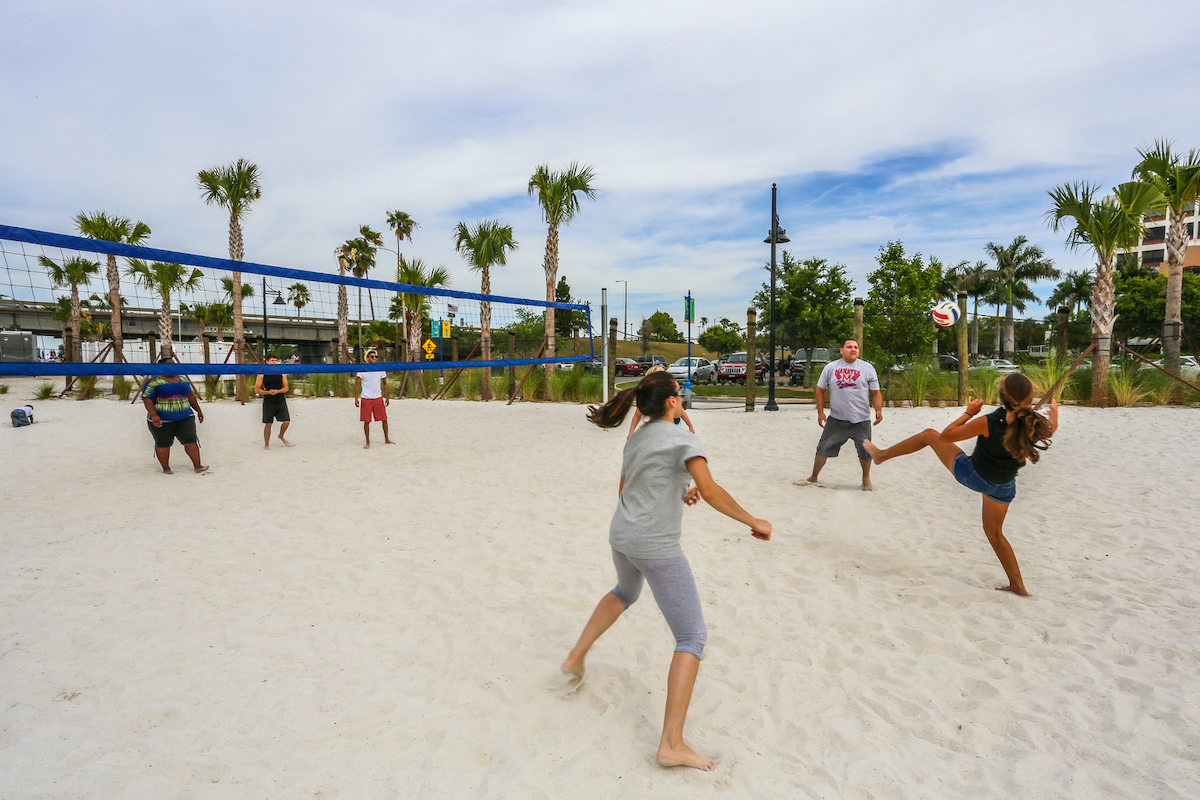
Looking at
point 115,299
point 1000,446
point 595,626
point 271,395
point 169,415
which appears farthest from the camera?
point 115,299

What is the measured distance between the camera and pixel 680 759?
227cm

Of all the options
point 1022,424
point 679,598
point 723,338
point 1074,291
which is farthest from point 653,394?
point 1074,291

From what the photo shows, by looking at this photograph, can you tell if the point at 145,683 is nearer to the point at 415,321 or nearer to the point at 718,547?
the point at 718,547

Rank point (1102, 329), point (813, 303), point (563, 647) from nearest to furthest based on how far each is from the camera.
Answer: point (563, 647) → point (1102, 329) → point (813, 303)

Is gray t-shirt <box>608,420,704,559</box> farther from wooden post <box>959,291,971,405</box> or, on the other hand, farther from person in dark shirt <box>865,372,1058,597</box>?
wooden post <box>959,291,971,405</box>

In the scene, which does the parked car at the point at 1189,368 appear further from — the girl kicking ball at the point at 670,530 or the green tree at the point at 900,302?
the girl kicking ball at the point at 670,530

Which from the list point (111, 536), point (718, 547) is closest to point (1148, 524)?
point (718, 547)

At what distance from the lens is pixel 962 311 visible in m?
11.3

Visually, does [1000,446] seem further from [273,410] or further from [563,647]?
[273,410]

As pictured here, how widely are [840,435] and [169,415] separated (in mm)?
7535

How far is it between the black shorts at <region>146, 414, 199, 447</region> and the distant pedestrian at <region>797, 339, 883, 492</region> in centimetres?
716

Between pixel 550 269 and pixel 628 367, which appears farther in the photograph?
pixel 628 367

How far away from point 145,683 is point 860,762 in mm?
3147

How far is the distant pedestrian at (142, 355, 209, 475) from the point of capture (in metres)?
7.03
